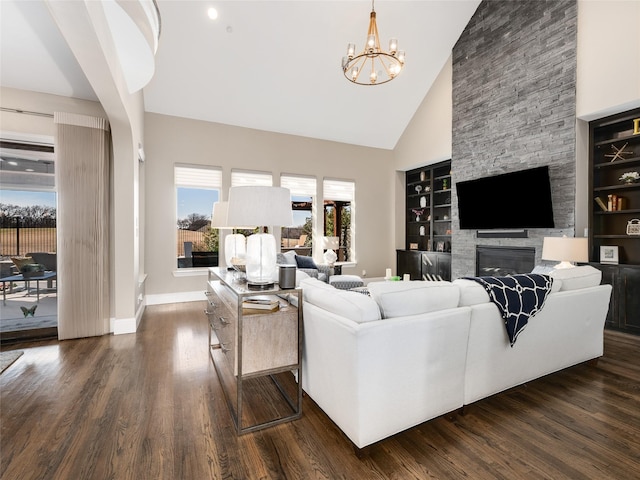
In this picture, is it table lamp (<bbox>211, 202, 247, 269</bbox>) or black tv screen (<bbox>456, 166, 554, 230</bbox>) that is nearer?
table lamp (<bbox>211, 202, 247, 269</bbox>)

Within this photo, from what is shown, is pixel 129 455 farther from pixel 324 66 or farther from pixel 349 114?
pixel 349 114

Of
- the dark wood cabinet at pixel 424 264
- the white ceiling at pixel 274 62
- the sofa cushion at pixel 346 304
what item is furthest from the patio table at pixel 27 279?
the dark wood cabinet at pixel 424 264

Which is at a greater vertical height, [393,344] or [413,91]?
[413,91]

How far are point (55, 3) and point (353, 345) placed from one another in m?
2.59

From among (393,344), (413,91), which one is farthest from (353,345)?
(413,91)

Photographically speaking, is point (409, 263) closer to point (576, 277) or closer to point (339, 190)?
point (339, 190)

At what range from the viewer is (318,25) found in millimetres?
4766

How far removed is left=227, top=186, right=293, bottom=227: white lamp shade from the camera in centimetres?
198

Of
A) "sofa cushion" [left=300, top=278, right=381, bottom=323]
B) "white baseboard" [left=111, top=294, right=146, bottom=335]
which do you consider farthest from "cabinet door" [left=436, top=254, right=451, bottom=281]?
"white baseboard" [left=111, top=294, right=146, bottom=335]

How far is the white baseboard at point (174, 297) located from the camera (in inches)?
213

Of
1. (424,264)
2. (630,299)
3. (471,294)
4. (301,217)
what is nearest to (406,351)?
(471,294)

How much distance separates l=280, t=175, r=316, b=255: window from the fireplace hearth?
3319mm

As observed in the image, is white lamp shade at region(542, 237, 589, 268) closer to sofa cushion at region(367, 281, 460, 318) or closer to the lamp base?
sofa cushion at region(367, 281, 460, 318)

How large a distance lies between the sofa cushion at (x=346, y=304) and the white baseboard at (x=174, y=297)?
4308mm
